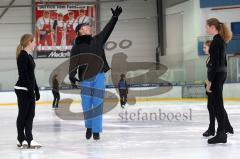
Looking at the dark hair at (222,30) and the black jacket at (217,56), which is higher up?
the dark hair at (222,30)

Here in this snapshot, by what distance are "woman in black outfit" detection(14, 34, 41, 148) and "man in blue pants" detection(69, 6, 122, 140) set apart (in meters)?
0.78

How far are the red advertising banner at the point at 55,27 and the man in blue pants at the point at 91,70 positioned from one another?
21.0 meters

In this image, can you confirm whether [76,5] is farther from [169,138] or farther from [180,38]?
[169,138]

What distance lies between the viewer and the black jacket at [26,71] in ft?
18.5

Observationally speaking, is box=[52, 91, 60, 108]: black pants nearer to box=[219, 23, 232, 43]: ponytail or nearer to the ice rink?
the ice rink

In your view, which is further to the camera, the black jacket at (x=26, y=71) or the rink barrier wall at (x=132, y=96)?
the rink barrier wall at (x=132, y=96)

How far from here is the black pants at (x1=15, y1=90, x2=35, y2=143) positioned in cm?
570

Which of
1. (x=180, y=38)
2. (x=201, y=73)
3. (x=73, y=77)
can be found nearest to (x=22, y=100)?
(x=73, y=77)

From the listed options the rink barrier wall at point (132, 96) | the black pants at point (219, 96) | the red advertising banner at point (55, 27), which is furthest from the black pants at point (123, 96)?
the red advertising banner at point (55, 27)

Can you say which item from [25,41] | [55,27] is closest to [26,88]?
[25,41]

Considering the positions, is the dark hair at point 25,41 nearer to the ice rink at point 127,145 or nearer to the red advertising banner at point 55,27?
the ice rink at point 127,145

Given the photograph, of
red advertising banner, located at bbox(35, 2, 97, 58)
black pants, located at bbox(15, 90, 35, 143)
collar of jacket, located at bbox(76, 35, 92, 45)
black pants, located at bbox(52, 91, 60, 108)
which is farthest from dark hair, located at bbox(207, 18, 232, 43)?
red advertising banner, located at bbox(35, 2, 97, 58)

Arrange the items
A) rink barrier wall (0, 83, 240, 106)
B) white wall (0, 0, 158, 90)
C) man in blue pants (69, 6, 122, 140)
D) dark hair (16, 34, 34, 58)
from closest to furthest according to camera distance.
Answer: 1. dark hair (16, 34, 34, 58)
2. man in blue pants (69, 6, 122, 140)
3. rink barrier wall (0, 83, 240, 106)
4. white wall (0, 0, 158, 90)

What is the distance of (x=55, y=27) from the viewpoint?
2761 centimetres
